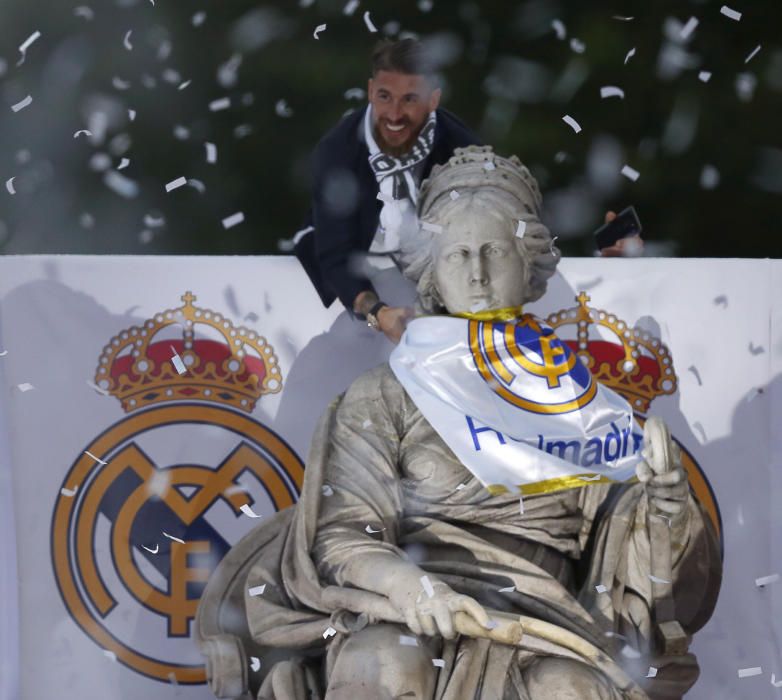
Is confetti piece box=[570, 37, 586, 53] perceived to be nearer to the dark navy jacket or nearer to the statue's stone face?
the dark navy jacket

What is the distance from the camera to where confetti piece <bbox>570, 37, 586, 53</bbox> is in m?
9.02

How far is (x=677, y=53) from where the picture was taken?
9.12 m

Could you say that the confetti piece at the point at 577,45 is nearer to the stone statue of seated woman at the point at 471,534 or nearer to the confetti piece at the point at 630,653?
the stone statue of seated woman at the point at 471,534

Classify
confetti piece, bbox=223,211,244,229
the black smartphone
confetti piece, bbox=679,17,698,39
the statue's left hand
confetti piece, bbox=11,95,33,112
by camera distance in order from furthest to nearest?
confetti piece, bbox=679,17,698,39 < confetti piece, bbox=11,95,33,112 < confetti piece, bbox=223,211,244,229 < the black smartphone < the statue's left hand

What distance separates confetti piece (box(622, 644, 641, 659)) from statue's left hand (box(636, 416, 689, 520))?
0.33 m

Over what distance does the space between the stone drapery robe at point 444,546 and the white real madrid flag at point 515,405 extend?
0.09 meters

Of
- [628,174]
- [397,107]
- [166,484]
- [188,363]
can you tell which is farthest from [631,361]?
[628,174]

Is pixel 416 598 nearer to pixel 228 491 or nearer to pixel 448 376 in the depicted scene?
pixel 448 376

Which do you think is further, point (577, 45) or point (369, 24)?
point (577, 45)

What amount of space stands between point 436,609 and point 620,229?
1.90 metres

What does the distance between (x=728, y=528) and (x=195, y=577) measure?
4.85 ft

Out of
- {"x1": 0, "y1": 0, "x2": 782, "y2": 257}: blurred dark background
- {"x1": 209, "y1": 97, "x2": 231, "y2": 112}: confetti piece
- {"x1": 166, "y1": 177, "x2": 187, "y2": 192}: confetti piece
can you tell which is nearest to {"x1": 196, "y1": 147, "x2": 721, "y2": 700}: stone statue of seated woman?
{"x1": 166, "y1": 177, "x2": 187, "y2": 192}: confetti piece

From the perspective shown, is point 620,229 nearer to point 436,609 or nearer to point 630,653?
point 630,653

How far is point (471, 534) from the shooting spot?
5.32 metres
